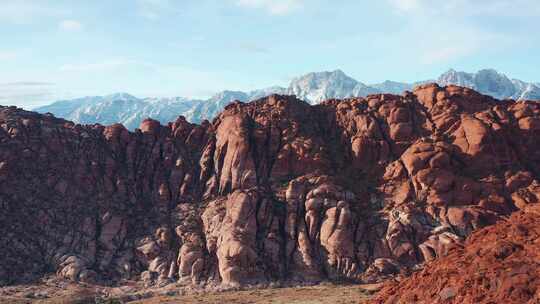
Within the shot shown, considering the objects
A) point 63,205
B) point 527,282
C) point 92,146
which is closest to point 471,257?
point 527,282

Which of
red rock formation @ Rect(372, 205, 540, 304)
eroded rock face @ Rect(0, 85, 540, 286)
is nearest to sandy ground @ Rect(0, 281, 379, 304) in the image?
eroded rock face @ Rect(0, 85, 540, 286)

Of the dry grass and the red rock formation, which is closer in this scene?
the red rock formation

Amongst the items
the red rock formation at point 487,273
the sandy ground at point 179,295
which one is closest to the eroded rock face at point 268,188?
the sandy ground at point 179,295

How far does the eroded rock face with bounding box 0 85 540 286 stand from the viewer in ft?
262

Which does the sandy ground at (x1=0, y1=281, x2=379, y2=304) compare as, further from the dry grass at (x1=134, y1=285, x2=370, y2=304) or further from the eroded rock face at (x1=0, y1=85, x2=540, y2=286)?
the eroded rock face at (x1=0, y1=85, x2=540, y2=286)

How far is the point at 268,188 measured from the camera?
9138 cm

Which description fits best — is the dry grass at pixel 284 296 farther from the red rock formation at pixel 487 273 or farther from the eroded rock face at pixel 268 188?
the red rock formation at pixel 487 273

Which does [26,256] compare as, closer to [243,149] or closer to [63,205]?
[63,205]

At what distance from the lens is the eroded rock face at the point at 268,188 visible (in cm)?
7981

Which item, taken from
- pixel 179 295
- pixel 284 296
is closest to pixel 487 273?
pixel 284 296

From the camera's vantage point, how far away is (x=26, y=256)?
275 ft

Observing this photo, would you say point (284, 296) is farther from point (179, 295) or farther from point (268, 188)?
point (268, 188)

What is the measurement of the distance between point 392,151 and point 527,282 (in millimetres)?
63723

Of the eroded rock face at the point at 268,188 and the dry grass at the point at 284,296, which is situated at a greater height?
the eroded rock face at the point at 268,188
